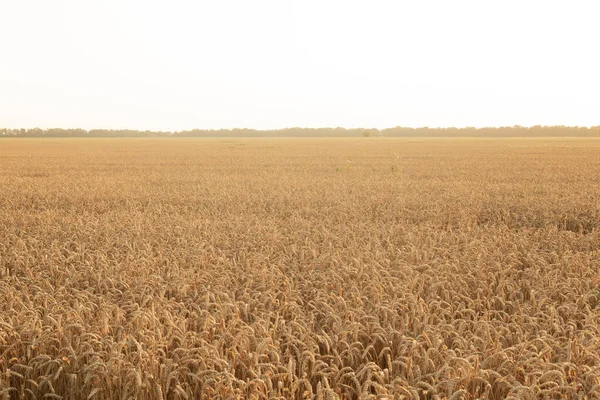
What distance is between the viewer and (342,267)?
5645 mm

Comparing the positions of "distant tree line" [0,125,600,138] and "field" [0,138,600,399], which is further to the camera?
"distant tree line" [0,125,600,138]

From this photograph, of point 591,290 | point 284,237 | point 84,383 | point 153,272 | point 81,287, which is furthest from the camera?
point 284,237

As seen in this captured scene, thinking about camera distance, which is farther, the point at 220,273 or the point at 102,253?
the point at 102,253

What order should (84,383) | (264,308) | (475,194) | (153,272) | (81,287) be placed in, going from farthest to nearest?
(475,194)
(153,272)
(81,287)
(264,308)
(84,383)

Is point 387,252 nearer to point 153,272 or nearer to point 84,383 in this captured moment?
point 153,272

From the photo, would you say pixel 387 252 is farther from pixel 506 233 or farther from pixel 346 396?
pixel 346 396

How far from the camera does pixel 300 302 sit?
4906mm

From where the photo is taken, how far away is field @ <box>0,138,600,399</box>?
3.26 meters

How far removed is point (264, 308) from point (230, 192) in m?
8.96

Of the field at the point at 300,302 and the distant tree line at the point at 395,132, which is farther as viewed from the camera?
the distant tree line at the point at 395,132

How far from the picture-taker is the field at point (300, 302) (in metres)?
3.26

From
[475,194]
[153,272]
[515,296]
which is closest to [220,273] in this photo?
[153,272]

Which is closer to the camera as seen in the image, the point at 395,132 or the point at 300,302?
the point at 300,302

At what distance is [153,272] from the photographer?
5.63 meters
